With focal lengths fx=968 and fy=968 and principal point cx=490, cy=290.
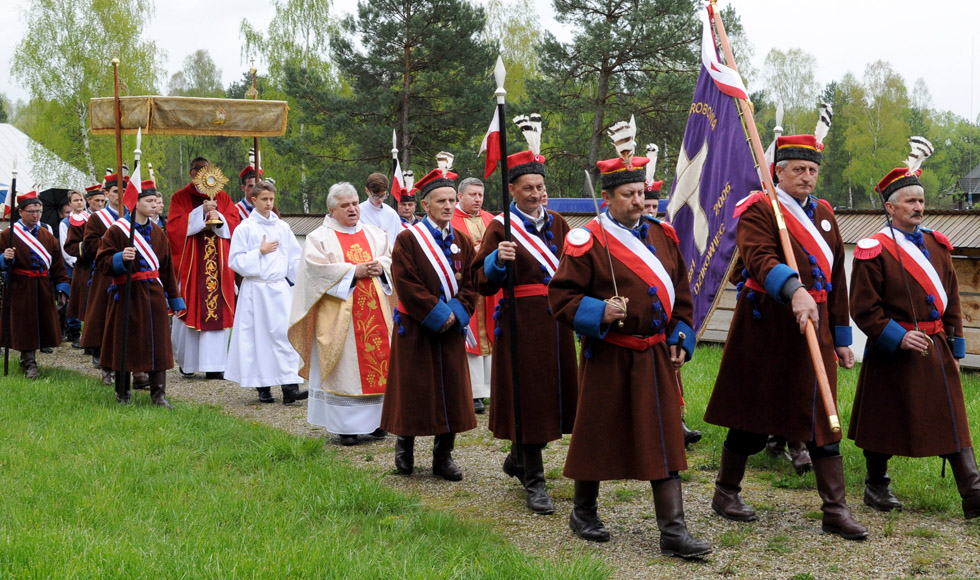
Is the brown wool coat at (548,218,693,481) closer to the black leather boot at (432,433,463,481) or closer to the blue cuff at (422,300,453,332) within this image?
the blue cuff at (422,300,453,332)

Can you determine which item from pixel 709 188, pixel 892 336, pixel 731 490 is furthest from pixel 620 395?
pixel 709 188

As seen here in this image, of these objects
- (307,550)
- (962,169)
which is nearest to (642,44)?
(307,550)

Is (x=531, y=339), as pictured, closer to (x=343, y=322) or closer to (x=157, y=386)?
(x=343, y=322)

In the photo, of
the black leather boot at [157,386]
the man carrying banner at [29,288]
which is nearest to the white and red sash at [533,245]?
the black leather boot at [157,386]

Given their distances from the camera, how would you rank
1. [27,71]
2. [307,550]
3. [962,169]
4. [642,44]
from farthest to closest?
1. [962,169]
2. [27,71]
3. [642,44]
4. [307,550]

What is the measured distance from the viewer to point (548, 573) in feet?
13.2

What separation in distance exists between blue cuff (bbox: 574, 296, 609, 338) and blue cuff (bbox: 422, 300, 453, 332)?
1593 millimetres

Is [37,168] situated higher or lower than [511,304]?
higher

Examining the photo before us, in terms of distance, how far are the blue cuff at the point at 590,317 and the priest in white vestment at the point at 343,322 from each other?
2939mm

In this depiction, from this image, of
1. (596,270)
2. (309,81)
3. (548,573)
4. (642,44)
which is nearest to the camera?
(548,573)

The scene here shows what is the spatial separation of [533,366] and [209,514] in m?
1.95

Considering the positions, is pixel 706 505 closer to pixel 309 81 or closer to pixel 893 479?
pixel 893 479

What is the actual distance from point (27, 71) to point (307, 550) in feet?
103

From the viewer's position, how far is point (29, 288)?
34.7 feet
